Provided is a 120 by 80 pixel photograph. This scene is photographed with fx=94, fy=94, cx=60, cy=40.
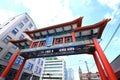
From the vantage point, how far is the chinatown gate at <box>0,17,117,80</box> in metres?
10.5

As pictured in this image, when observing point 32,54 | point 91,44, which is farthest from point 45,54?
point 91,44

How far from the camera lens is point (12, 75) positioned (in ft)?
54.2

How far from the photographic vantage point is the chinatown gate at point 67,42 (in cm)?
1045

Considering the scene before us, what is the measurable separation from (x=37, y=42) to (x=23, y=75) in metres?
9.70

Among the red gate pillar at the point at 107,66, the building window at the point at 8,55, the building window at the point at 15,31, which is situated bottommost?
the red gate pillar at the point at 107,66

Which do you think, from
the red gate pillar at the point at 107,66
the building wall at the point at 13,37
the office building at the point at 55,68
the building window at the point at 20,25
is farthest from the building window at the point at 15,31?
the office building at the point at 55,68

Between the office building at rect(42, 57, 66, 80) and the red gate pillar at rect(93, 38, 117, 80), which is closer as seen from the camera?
the red gate pillar at rect(93, 38, 117, 80)

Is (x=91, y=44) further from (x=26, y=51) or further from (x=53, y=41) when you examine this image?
(x=26, y=51)

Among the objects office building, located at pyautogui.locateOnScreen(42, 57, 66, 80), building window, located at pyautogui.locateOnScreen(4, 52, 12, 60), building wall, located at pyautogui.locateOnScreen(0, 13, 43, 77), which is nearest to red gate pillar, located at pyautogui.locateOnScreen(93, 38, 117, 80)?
building wall, located at pyautogui.locateOnScreen(0, 13, 43, 77)

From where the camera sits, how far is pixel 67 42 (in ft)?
37.2

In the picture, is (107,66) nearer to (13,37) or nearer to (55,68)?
(13,37)

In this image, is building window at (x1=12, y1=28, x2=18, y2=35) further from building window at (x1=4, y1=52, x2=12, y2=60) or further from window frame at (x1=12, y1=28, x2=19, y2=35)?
building window at (x1=4, y1=52, x2=12, y2=60)

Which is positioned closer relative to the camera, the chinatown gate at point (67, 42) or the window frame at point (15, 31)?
the chinatown gate at point (67, 42)

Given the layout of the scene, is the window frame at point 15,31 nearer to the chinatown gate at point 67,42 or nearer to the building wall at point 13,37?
the building wall at point 13,37
